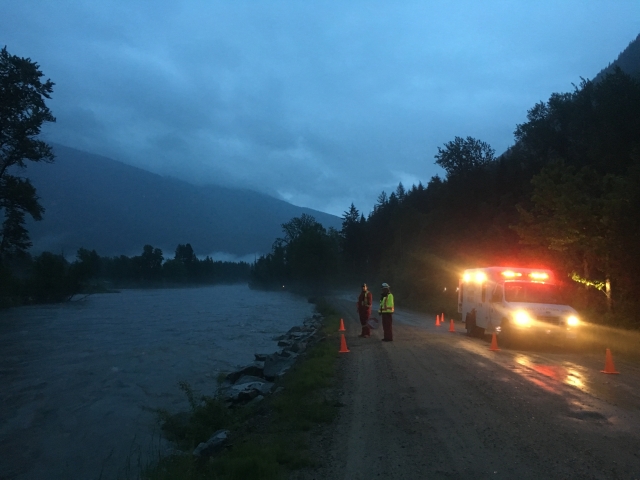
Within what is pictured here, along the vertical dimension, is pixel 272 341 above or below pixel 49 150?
below

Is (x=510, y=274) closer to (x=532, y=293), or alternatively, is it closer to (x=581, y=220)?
(x=532, y=293)

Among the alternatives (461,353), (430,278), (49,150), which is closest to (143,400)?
(461,353)

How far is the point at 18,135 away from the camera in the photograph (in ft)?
108

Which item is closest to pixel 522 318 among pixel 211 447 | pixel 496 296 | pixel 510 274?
pixel 496 296

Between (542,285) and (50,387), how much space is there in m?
Result: 16.0

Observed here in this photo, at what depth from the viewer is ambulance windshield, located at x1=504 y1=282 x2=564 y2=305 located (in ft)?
56.7

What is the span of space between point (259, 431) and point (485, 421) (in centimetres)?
345

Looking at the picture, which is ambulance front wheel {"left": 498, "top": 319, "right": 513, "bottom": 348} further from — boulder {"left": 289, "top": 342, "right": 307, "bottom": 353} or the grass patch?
boulder {"left": 289, "top": 342, "right": 307, "bottom": 353}

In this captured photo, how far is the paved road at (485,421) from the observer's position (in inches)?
242

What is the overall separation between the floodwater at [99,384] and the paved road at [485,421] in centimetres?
416

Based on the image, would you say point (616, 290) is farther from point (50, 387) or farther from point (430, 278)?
point (430, 278)

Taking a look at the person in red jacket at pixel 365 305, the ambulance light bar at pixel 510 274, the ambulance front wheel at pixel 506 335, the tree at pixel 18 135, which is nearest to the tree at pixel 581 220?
the ambulance light bar at pixel 510 274

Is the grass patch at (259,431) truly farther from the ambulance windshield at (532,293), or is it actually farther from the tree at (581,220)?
the tree at (581,220)

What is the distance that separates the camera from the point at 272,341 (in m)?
27.9
